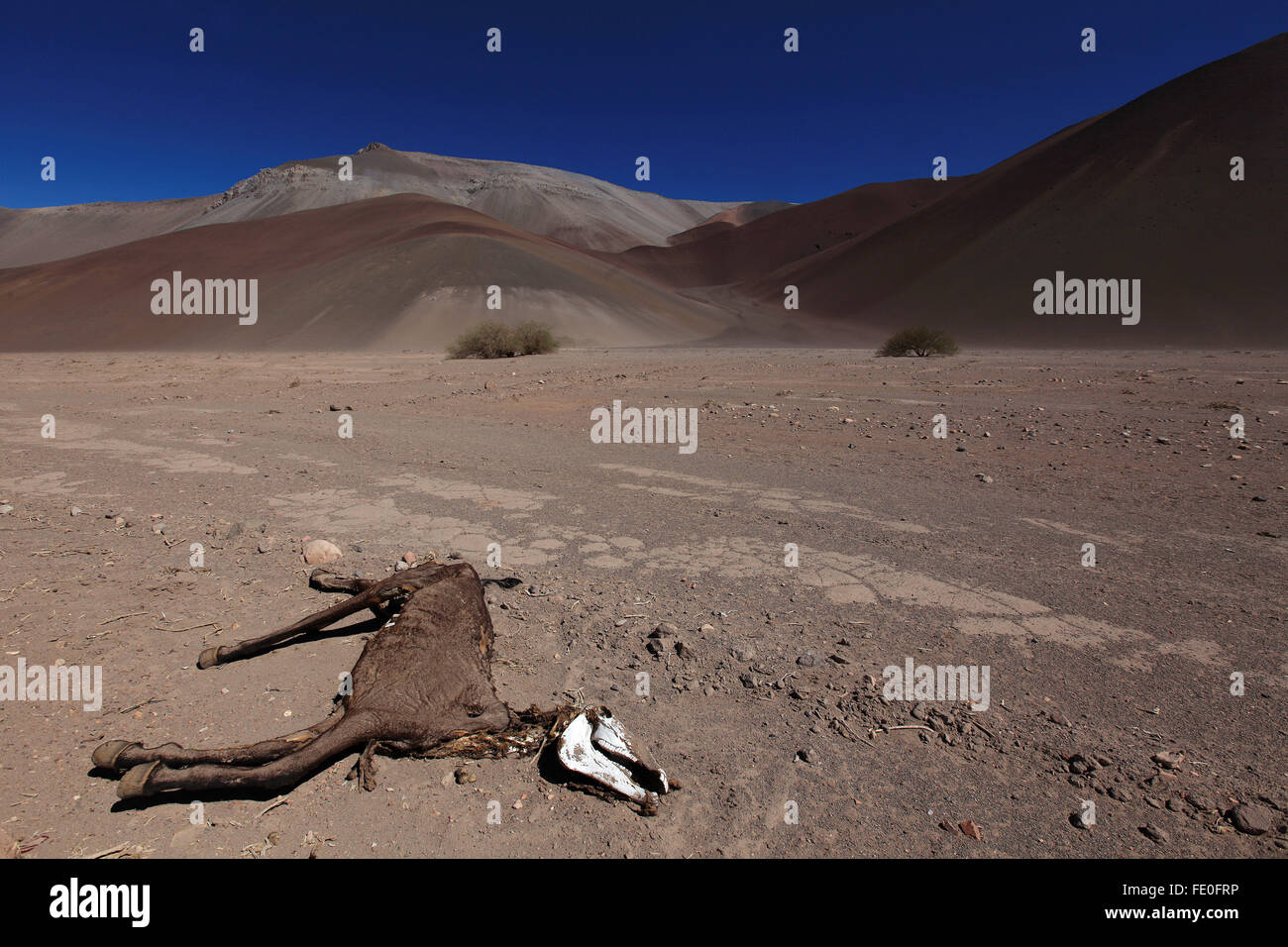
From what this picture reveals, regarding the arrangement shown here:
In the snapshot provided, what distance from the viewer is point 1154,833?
219cm

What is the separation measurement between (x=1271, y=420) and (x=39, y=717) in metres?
12.0

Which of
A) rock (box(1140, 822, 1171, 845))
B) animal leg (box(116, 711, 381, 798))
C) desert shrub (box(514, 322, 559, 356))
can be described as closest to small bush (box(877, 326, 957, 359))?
desert shrub (box(514, 322, 559, 356))

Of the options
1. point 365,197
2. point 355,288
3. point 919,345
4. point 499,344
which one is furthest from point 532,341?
point 365,197

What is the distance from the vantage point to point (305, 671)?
3.05m

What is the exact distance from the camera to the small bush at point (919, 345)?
2276 cm

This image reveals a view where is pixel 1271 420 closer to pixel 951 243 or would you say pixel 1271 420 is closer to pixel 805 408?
pixel 805 408

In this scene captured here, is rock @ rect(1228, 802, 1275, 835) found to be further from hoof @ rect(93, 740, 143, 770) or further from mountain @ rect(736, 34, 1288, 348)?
mountain @ rect(736, 34, 1288, 348)

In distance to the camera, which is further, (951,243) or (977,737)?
(951,243)

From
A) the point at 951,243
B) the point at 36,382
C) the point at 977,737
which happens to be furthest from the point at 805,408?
the point at 951,243

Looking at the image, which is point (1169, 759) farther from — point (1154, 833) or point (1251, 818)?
point (1154, 833)

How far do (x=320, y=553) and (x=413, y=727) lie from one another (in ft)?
7.49

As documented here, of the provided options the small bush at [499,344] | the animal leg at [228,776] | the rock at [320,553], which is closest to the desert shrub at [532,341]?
the small bush at [499,344]

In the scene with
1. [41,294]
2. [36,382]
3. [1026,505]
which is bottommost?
[1026,505]
